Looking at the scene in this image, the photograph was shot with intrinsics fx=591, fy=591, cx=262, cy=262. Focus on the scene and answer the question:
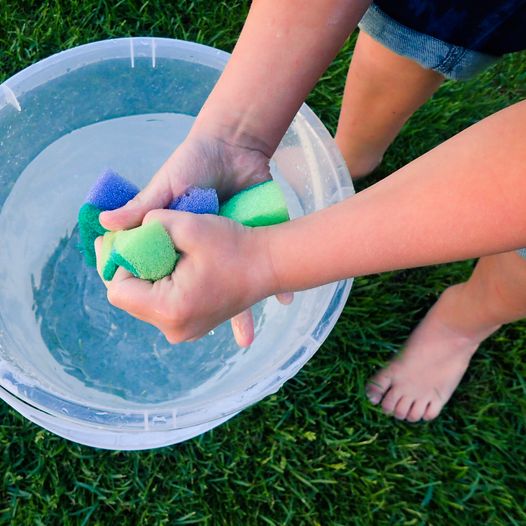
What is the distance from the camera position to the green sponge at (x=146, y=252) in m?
0.71

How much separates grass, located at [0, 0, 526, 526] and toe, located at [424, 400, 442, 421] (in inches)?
1.0

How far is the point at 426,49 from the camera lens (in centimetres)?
86

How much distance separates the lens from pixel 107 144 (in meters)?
1.25

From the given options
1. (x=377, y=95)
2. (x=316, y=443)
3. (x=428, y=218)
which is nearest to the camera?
(x=428, y=218)

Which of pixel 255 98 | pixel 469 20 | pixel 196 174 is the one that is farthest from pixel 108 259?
pixel 469 20

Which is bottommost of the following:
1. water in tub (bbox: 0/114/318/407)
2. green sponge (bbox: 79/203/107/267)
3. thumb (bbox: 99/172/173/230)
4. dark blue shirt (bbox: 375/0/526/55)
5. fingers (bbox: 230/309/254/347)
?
water in tub (bbox: 0/114/318/407)

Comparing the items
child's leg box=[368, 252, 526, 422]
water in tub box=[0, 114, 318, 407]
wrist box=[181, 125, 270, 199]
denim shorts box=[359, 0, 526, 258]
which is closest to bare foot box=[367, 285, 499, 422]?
child's leg box=[368, 252, 526, 422]

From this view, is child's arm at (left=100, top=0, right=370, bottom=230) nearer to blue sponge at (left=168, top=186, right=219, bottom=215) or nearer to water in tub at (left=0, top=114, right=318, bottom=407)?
blue sponge at (left=168, top=186, right=219, bottom=215)

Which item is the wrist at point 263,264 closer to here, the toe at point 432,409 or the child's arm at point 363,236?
the child's arm at point 363,236

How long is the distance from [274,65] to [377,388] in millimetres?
722

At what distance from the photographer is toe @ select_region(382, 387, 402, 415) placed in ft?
4.02

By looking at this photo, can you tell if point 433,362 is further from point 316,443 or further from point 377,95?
point 377,95

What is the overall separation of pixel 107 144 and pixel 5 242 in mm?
295

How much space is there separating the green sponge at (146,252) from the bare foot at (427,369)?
2.15 feet
